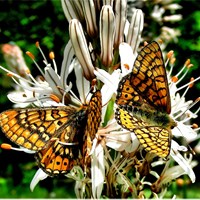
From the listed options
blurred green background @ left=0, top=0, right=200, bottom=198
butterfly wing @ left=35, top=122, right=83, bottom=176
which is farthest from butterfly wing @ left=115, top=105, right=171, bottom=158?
blurred green background @ left=0, top=0, right=200, bottom=198

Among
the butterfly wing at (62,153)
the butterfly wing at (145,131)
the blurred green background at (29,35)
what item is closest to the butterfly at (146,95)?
the butterfly wing at (145,131)

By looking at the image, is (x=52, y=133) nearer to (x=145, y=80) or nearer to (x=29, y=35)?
(x=145, y=80)

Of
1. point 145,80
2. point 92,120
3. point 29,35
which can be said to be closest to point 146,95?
point 145,80

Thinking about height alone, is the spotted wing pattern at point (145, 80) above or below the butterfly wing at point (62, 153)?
above

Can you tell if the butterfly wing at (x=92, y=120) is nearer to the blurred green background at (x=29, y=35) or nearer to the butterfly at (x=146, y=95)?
the butterfly at (x=146, y=95)

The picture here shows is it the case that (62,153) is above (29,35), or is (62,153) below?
below

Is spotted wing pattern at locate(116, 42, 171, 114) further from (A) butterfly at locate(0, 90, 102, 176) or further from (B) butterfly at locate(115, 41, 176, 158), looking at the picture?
(A) butterfly at locate(0, 90, 102, 176)
